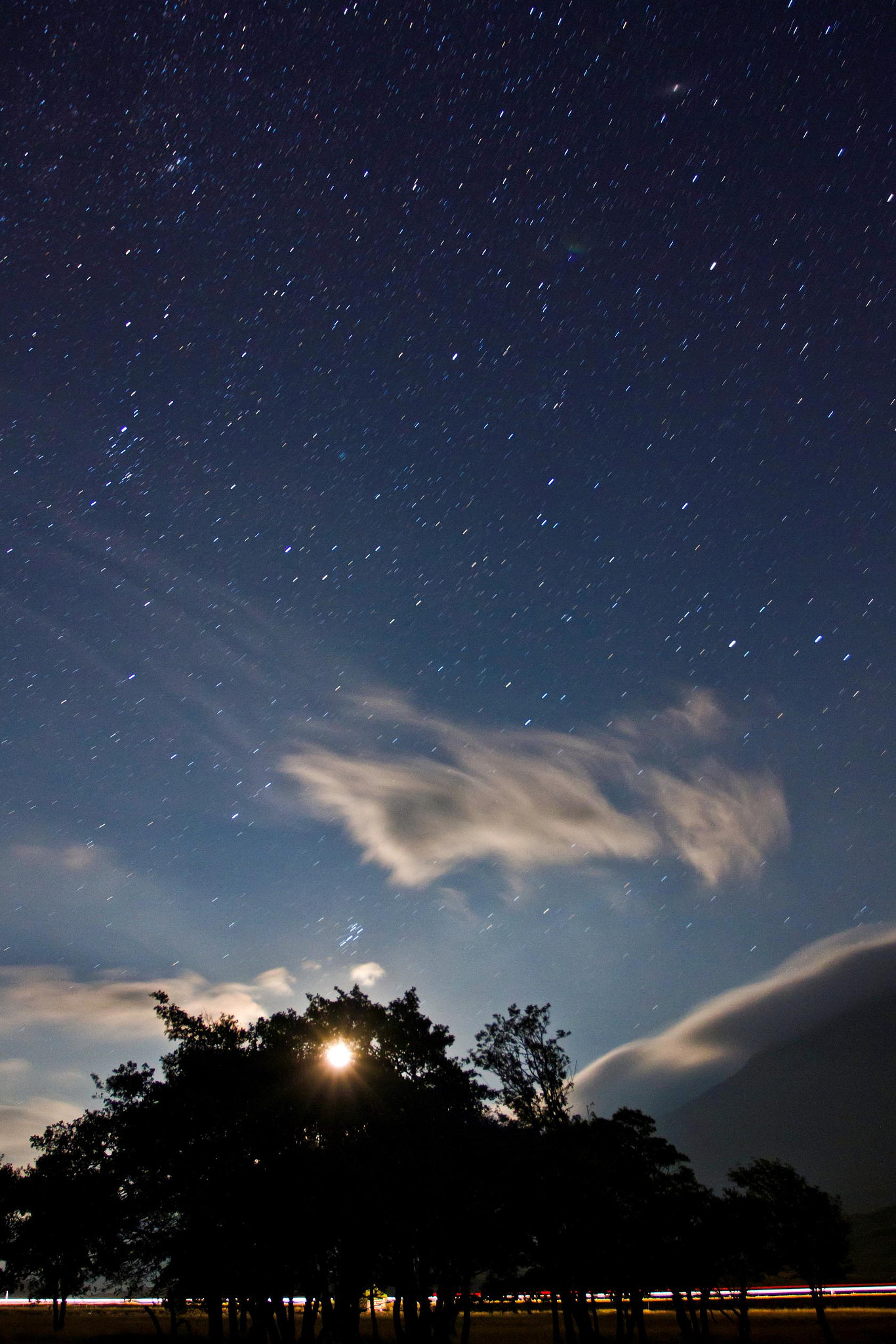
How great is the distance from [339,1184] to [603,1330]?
58.3 meters

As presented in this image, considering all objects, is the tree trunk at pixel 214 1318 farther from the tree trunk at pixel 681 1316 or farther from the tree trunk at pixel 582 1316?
the tree trunk at pixel 681 1316

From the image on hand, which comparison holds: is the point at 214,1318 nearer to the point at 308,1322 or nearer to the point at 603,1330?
the point at 308,1322

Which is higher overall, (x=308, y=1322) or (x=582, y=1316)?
(x=308, y=1322)

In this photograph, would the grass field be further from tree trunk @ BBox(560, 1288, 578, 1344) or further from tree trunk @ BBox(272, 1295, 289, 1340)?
tree trunk @ BBox(272, 1295, 289, 1340)

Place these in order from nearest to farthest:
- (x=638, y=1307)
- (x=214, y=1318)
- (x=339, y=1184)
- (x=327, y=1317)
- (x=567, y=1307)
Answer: (x=339, y=1184) < (x=327, y=1317) < (x=214, y=1318) < (x=567, y=1307) < (x=638, y=1307)

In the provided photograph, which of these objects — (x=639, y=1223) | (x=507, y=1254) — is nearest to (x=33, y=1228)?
(x=507, y=1254)

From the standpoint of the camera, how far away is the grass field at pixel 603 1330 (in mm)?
57969

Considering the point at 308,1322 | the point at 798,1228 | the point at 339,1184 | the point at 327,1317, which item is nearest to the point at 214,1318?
the point at 308,1322

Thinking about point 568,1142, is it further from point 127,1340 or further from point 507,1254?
point 127,1340

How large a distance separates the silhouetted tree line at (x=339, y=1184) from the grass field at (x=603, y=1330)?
18596 millimetres

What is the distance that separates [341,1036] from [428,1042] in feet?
15.8

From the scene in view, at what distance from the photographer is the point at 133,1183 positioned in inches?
1298

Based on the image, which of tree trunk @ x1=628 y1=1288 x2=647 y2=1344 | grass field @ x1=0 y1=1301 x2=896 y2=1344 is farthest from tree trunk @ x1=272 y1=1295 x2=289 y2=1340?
grass field @ x1=0 y1=1301 x2=896 y2=1344

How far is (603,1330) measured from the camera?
6775 centimetres
